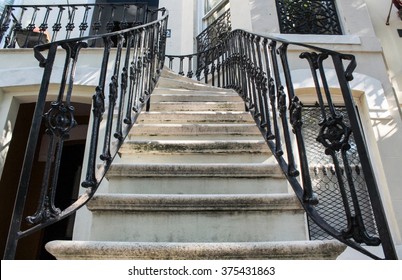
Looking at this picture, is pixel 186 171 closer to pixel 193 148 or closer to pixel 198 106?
pixel 193 148

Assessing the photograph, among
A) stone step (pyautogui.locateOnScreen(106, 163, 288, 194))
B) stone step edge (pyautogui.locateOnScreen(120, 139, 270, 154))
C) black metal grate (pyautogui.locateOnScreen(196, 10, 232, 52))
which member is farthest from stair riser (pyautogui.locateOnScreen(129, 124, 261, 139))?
black metal grate (pyautogui.locateOnScreen(196, 10, 232, 52))

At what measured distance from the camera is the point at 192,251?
1.22m

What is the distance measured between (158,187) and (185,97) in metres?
1.66

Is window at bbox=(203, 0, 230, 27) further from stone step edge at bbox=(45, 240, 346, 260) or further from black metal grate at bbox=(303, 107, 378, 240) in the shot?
stone step edge at bbox=(45, 240, 346, 260)

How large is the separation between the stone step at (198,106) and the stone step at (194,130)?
0.56 meters

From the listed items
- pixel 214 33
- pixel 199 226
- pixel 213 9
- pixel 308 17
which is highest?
pixel 213 9

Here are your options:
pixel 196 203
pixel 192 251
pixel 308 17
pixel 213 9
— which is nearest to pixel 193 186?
pixel 196 203

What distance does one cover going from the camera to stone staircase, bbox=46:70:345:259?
48.6 inches

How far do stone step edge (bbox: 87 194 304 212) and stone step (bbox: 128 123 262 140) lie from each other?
3.32ft

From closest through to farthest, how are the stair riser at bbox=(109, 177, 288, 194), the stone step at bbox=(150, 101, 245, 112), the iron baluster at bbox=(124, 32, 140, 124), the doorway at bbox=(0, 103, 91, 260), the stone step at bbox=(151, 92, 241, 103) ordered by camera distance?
the stair riser at bbox=(109, 177, 288, 194), the iron baluster at bbox=(124, 32, 140, 124), the stone step at bbox=(150, 101, 245, 112), the stone step at bbox=(151, 92, 241, 103), the doorway at bbox=(0, 103, 91, 260)

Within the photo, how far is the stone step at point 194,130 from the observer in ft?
8.25

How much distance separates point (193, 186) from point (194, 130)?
0.77 metres

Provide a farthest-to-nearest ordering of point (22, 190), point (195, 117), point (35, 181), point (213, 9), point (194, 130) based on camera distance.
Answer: point (213, 9) < point (35, 181) < point (195, 117) < point (194, 130) < point (22, 190)

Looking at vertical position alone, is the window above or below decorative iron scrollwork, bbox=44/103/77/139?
above
